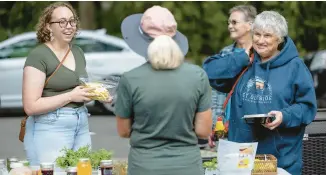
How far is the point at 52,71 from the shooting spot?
5.57 meters

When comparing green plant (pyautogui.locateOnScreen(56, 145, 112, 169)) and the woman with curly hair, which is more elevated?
the woman with curly hair

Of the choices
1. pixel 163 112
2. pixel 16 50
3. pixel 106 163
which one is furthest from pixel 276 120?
pixel 16 50

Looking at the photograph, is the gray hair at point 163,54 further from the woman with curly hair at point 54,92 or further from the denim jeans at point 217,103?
the denim jeans at point 217,103

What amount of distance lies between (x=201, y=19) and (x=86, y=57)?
12.1ft

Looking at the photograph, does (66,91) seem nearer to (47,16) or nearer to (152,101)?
(47,16)

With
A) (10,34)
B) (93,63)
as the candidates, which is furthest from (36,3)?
(93,63)

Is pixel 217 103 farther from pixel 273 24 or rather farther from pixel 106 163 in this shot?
pixel 106 163

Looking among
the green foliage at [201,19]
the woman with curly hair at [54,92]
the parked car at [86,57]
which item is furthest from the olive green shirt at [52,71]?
the green foliage at [201,19]

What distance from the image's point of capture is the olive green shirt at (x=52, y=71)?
18.1 ft

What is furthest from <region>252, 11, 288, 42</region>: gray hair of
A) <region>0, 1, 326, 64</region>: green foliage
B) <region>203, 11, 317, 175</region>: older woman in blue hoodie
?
<region>0, 1, 326, 64</region>: green foliage

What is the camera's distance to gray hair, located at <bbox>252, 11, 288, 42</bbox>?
5383 mm

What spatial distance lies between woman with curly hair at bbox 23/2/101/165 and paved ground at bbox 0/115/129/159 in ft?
16.9

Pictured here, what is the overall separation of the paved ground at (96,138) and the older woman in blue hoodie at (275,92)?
215 inches

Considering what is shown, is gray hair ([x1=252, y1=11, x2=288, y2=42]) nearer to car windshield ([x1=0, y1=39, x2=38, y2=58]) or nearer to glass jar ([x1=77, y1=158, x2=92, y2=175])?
glass jar ([x1=77, y1=158, x2=92, y2=175])
